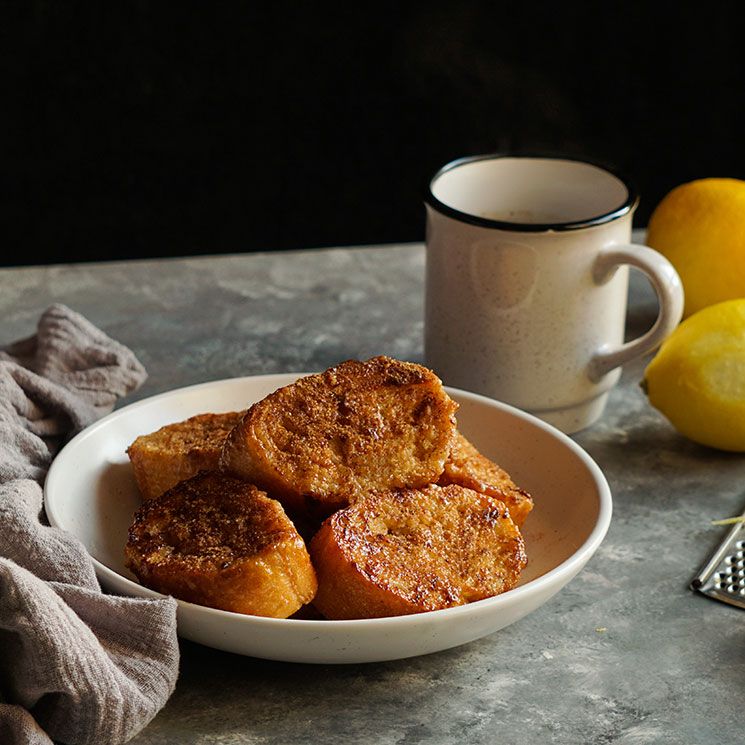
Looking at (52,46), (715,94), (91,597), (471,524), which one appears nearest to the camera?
(91,597)

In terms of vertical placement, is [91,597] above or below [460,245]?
below

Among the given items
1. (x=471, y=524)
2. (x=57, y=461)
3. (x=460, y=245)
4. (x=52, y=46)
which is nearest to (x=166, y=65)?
(x=52, y=46)

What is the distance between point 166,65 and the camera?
2.73 metres

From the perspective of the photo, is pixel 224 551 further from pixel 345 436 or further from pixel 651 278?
pixel 651 278

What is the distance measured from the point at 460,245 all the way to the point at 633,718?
59 cm

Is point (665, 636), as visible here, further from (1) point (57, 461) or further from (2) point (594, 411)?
(1) point (57, 461)

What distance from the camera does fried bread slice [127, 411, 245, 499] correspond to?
1.09m

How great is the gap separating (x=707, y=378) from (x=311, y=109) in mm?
1718

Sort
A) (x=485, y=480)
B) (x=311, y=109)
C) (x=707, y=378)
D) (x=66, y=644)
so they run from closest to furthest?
(x=66, y=644) < (x=485, y=480) < (x=707, y=378) < (x=311, y=109)

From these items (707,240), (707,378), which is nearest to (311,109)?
(707,240)

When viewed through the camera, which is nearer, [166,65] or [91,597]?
[91,597]

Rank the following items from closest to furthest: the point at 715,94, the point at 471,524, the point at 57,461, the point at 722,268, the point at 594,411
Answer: the point at 471,524, the point at 57,461, the point at 594,411, the point at 722,268, the point at 715,94

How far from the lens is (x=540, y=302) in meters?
1.34

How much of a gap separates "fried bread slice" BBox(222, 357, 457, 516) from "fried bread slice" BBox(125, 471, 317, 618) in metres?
0.03
